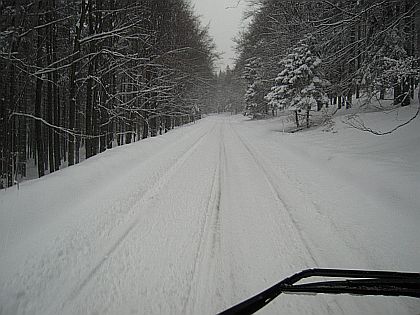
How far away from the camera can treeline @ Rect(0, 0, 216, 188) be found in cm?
986

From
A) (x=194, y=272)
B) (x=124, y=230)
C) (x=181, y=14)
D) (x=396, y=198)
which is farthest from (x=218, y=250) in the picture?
(x=181, y=14)

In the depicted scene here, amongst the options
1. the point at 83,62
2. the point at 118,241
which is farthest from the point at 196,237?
the point at 83,62

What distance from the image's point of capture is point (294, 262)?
129 inches

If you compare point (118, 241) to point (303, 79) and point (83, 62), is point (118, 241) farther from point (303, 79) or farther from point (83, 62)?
point (303, 79)

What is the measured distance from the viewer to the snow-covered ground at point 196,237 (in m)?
2.62

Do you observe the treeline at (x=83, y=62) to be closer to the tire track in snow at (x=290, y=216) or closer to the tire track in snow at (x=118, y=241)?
the tire track in snow at (x=118, y=241)

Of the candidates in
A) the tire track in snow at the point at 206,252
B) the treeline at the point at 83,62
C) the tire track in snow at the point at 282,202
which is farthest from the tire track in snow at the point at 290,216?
the treeline at the point at 83,62

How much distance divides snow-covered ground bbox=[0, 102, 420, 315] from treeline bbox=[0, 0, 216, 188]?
16.4ft

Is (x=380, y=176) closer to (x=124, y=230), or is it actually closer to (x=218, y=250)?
(x=218, y=250)

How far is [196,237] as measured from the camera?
3959 mm

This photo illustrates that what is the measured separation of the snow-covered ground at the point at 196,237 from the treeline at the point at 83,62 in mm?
5008

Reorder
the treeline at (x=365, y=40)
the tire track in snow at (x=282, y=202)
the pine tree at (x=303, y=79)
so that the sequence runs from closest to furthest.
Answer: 1. the tire track in snow at (x=282, y=202)
2. the treeline at (x=365, y=40)
3. the pine tree at (x=303, y=79)

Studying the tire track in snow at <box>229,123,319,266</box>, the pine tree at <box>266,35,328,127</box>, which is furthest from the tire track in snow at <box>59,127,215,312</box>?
the pine tree at <box>266,35,328,127</box>

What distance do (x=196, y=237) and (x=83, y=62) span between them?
1414 cm
